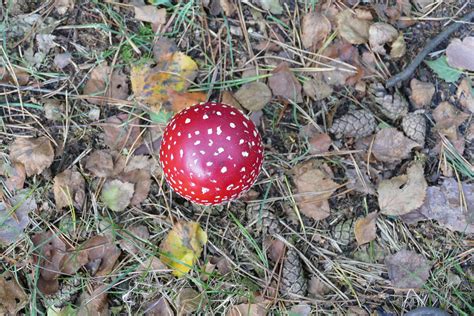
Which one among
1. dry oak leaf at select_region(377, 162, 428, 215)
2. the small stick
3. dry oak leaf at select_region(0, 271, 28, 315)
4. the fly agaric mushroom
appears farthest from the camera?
the small stick

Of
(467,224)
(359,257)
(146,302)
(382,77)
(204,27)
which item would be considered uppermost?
(204,27)

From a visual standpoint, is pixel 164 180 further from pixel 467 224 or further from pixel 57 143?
pixel 467 224

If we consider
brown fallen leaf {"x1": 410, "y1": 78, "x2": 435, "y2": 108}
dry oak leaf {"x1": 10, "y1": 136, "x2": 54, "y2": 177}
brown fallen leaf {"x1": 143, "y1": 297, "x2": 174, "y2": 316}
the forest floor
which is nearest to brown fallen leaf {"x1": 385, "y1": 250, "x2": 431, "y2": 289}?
the forest floor

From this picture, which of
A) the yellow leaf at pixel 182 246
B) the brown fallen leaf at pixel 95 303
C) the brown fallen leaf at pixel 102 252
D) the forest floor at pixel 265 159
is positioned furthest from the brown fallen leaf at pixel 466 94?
the brown fallen leaf at pixel 95 303

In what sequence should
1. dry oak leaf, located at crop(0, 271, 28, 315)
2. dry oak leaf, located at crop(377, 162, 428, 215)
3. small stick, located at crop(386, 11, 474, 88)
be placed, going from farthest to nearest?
1. small stick, located at crop(386, 11, 474, 88)
2. dry oak leaf, located at crop(377, 162, 428, 215)
3. dry oak leaf, located at crop(0, 271, 28, 315)

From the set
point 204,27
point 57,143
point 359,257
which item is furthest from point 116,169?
point 359,257

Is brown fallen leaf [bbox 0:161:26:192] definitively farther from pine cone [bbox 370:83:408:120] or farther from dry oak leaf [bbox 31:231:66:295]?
pine cone [bbox 370:83:408:120]

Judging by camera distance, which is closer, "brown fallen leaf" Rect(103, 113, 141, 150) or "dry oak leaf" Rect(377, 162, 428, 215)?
"dry oak leaf" Rect(377, 162, 428, 215)
